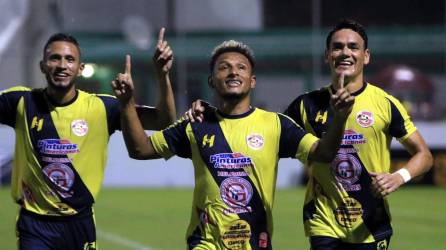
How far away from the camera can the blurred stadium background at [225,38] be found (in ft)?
85.4

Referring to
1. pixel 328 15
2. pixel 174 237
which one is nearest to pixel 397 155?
pixel 328 15

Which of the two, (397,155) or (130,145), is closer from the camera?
(130,145)

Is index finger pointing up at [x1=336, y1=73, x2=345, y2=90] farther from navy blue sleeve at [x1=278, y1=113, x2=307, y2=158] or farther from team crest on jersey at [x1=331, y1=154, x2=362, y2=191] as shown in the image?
team crest on jersey at [x1=331, y1=154, x2=362, y2=191]

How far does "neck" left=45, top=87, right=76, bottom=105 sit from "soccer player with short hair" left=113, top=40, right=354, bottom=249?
3.12 ft

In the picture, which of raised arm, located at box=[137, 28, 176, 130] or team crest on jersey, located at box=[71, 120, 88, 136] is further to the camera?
team crest on jersey, located at box=[71, 120, 88, 136]

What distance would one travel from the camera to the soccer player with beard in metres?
7.77

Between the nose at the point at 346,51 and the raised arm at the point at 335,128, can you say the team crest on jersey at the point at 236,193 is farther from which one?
the nose at the point at 346,51

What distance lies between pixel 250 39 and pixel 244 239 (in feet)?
66.1

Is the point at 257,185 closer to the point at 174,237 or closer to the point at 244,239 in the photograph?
the point at 244,239

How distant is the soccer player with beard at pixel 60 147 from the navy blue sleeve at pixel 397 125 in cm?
152

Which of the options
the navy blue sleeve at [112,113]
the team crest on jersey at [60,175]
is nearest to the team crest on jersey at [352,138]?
the navy blue sleeve at [112,113]

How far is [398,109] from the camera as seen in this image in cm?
795

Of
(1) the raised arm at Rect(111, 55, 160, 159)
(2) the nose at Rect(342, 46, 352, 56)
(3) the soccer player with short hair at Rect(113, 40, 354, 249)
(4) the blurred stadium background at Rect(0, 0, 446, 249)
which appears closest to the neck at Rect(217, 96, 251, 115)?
(3) the soccer player with short hair at Rect(113, 40, 354, 249)

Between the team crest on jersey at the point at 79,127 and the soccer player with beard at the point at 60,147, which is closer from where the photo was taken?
the soccer player with beard at the point at 60,147
